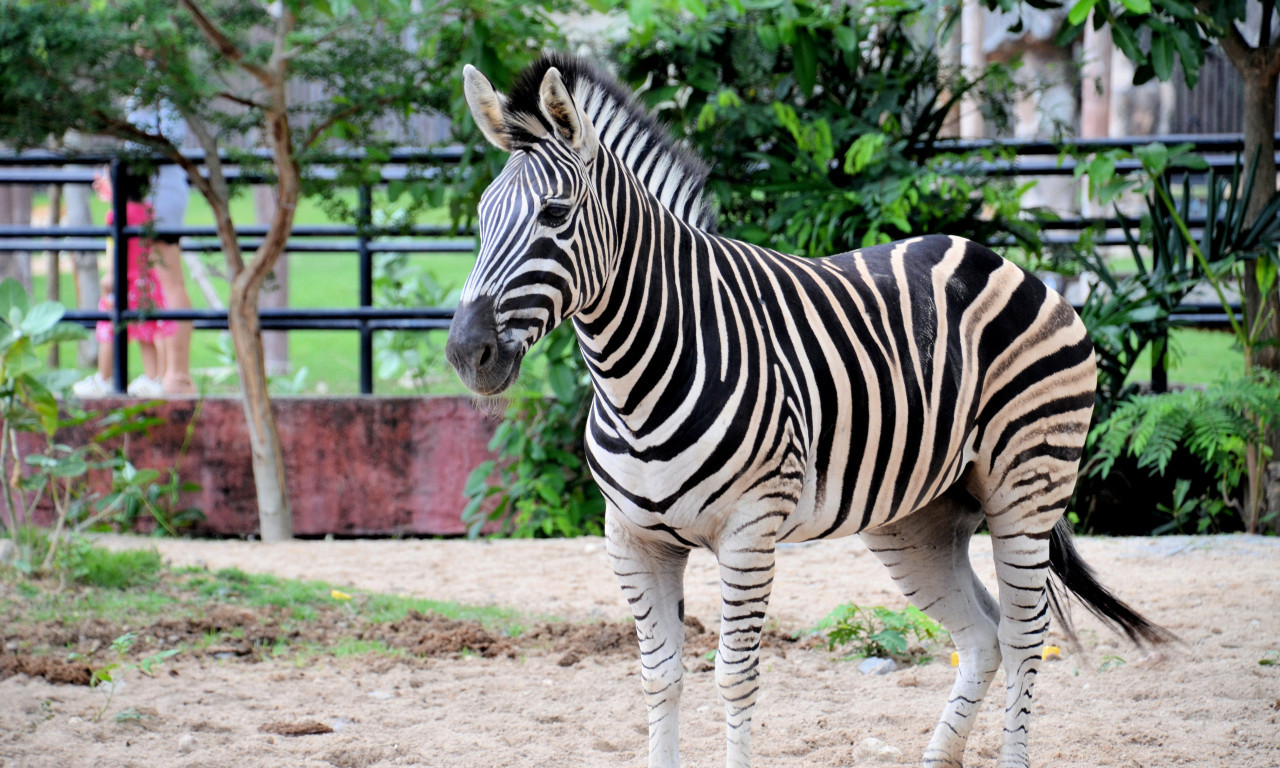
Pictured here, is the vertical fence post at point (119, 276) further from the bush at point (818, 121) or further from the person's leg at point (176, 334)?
the bush at point (818, 121)

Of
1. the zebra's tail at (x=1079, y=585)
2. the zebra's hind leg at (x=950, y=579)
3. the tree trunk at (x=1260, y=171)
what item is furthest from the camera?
the tree trunk at (x=1260, y=171)

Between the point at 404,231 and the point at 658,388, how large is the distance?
4.82 m

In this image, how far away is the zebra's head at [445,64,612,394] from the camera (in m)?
2.30

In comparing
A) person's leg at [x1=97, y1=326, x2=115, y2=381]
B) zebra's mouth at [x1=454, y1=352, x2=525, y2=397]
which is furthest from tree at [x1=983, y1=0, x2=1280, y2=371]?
person's leg at [x1=97, y1=326, x2=115, y2=381]

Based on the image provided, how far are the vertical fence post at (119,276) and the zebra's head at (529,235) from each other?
18.0ft

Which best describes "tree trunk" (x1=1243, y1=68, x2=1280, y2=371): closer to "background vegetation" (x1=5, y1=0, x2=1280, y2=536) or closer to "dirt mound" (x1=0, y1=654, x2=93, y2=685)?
"background vegetation" (x1=5, y1=0, x2=1280, y2=536)

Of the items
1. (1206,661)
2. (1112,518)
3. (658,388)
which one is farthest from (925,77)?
(658,388)

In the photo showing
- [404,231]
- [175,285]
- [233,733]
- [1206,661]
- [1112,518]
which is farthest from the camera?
[175,285]

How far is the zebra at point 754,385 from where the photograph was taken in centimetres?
245

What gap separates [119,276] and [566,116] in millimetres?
5728

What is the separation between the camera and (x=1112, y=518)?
6.32 m

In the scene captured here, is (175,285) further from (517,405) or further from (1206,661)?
(1206,661)

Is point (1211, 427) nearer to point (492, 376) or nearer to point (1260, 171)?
point (1260, 171)

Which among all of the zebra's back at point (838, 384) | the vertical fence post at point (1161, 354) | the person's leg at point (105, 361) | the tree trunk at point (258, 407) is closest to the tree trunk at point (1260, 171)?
the vertical fence post at point (1161, 354)
